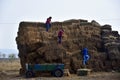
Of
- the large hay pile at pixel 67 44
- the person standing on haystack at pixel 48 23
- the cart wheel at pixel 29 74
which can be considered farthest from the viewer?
the person standing on haystack at pixel 48 23

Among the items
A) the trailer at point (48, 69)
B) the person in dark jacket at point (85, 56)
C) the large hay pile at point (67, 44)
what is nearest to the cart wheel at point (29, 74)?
the trailer at point (48, 69)

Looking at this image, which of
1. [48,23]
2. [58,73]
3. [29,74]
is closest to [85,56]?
[58,73]

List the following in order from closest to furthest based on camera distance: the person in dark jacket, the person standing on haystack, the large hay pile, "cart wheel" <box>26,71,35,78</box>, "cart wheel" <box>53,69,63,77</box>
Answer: "cart wheel" <box>53,69,63,77</box>, "cart wheel" <box>26,71,35,78</box>, the person in dark jacket, the large hay pile, the person standing on haystack

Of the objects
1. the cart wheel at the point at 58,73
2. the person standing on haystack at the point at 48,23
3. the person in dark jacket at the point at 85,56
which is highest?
the person standing on haystack at the point at 48,23

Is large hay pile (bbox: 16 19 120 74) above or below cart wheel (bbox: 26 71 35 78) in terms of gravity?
above

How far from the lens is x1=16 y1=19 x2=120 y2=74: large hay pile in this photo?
3912 cm

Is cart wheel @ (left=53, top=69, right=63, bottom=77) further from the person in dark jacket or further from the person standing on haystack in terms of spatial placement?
the person standing on haystack

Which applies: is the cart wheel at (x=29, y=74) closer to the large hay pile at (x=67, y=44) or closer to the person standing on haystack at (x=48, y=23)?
the large hay pile at (x=67, y=44)

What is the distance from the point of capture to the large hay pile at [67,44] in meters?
39.1

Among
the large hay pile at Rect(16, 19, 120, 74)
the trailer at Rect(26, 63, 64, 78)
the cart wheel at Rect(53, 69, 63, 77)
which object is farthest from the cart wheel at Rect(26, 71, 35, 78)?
the large hay pile at Rect(16, 19, 120, 74)

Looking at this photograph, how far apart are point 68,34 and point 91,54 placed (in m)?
3.70

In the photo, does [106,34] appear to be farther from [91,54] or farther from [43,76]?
[43,76]

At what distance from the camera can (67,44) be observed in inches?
1597

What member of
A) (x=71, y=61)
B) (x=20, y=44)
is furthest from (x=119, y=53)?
(x=20, y=44)
